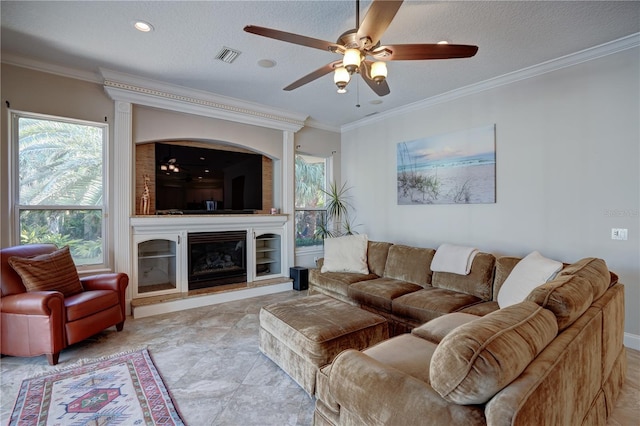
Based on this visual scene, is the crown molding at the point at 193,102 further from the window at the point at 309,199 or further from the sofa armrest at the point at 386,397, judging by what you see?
the sofa armrest at the point at 386,397

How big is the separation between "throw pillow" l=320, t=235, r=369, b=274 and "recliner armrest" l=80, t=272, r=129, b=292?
Result: 2277mm

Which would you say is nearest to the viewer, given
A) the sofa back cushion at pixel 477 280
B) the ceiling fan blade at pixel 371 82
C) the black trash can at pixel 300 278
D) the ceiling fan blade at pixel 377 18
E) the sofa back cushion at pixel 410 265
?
the ceiling fan blade at pixel 377 18

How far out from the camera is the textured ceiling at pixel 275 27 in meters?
2.34

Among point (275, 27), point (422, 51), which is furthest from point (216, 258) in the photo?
point (422, 51)

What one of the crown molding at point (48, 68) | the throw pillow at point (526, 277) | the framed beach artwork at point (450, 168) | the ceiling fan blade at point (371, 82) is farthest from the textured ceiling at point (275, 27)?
the throw pillow at point (526, 277)

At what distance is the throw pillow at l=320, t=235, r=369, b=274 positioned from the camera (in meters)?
3.99

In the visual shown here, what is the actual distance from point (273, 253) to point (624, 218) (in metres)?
4.30

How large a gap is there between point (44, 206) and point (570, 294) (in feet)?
15.0

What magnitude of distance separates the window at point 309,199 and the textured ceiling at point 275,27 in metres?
1.96

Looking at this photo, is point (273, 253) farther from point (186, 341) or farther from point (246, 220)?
point (186, 341)

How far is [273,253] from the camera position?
16.9 feet

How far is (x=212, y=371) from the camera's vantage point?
243 centimetres

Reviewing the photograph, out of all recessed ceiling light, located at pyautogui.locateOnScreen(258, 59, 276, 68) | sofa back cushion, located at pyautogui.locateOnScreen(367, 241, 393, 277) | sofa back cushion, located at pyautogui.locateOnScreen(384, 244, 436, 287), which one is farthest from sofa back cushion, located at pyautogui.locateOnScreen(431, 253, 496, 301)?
recessed ceiling light, located at pyautogui.locateOnScreen(258, 59, 276, 68)

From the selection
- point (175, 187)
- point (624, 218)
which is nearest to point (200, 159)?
point (175, 187)
